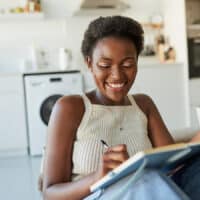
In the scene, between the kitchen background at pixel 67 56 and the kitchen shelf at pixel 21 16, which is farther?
the kitchen shelf at pixel 21 16

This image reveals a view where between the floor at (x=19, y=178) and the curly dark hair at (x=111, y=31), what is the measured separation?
5.97ft

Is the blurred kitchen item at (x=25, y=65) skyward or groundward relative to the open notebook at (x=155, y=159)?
skyward

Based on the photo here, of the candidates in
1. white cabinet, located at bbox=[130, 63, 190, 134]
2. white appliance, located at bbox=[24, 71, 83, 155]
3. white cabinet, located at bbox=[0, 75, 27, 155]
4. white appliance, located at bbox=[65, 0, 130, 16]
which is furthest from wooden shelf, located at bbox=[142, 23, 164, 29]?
white cabinet, located at bbox=[0, 75, 27, 155]

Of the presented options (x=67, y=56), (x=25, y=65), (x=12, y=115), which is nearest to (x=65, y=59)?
(x=67, y=56)

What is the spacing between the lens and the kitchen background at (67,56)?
13.5 ft

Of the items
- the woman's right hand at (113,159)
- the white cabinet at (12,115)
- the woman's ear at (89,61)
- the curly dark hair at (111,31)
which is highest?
the curly dark hair at (111,31)

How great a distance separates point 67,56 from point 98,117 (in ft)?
11.3

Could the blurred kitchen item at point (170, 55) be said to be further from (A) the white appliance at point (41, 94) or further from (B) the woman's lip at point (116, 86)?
(B) the woman's lip at point (116, 86)

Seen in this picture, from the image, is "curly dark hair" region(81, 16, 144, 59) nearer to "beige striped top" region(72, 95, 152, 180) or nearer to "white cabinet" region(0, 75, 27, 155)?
"beige striped top" region(72, 95, 152, 180)

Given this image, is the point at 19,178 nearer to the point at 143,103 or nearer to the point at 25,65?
the point at 25,65

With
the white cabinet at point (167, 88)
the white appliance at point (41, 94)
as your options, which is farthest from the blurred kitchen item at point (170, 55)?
the white appliance at point (41, 94)

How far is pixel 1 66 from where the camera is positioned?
4660 millimetres

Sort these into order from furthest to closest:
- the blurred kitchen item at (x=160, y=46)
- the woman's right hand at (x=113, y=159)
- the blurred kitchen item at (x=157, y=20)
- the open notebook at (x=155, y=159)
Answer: the blurred kitchen item at (x=157, y=20) < the blurred kitchen item at (x=160, y=46) < the woman's right hand at (x=113, y=159) < the open notebook at (x=155, y=159)

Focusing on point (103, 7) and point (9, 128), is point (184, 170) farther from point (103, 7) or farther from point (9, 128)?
point (103, 7)
